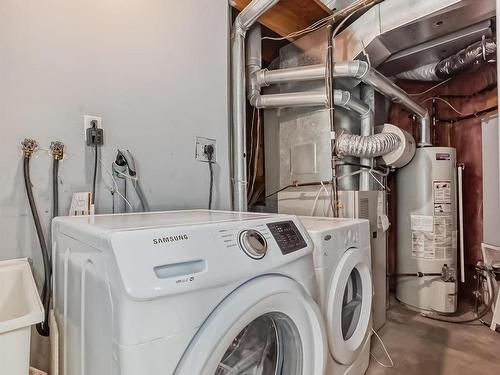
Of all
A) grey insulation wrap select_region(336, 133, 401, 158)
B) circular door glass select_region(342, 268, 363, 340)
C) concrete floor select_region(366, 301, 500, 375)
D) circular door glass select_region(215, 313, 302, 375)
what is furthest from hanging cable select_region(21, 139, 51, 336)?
grey insulation wrap select_region(336, 133, 401, 158)

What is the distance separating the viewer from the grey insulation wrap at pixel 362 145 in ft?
7.09

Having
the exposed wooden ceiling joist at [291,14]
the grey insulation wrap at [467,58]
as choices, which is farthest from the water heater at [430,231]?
the exposed wooden ceiling joist at [291,14]

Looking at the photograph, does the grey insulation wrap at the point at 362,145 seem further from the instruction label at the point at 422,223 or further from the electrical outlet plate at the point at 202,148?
the electrical outlet plate at the point at 202,148

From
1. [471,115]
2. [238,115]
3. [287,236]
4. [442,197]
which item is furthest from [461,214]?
[287,236]

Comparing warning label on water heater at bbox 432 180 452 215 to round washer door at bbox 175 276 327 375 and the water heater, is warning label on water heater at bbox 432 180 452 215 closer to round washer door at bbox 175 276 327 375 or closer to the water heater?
the water heater

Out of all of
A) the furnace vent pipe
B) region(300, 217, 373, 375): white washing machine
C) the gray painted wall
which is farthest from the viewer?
the furnace vent pipe

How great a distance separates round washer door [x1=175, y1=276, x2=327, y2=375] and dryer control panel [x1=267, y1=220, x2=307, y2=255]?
0.34 ft

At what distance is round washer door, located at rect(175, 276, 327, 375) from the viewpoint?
26.0 inches

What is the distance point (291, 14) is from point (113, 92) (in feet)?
4.71

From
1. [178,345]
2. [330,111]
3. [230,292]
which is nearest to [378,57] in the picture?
[330,111]

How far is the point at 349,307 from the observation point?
1.58 m

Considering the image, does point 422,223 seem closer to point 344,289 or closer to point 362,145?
point 362,145

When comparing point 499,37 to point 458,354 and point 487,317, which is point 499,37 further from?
point 487,317

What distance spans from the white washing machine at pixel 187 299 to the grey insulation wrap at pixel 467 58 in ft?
6.96
